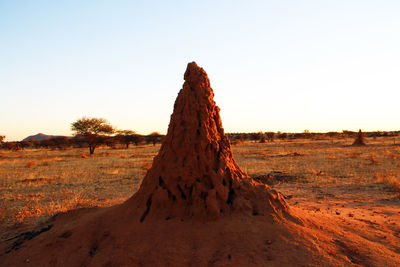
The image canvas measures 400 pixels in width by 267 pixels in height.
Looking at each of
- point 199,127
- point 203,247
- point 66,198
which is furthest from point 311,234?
point 66,198

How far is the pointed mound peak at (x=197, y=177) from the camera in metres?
4.18

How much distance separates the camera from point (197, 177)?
14.2 feet

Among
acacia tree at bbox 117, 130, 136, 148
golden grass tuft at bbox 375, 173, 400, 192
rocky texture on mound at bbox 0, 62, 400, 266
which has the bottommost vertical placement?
golden grass tuft at bbox 375, 173, 400, 192

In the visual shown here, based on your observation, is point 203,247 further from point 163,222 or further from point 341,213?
point 341,213

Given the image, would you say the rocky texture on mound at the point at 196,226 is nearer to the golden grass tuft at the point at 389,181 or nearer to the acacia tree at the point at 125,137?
the golden grass tuft at the point at 389,181

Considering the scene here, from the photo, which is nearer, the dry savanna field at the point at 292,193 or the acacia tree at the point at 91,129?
the dry savanna field at the point at 292,193

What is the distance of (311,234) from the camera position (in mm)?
3859

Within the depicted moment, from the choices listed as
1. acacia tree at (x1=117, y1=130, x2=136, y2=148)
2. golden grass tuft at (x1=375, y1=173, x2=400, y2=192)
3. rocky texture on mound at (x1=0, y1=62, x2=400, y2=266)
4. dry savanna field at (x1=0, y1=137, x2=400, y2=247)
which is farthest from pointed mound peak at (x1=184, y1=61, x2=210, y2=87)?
acacia tree at (x1=117, y1=130, x2=136, y2=148)

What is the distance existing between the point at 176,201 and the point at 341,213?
3825 mm

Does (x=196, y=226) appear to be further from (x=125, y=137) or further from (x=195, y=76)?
(x=125, y=137)

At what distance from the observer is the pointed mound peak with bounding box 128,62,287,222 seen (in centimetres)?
418

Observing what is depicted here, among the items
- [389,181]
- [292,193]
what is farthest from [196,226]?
[389,181]

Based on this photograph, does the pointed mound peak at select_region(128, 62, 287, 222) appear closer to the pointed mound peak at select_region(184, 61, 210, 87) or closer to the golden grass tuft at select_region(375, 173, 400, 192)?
the pointed mound peak at select_region(184, 61, 210, 87)

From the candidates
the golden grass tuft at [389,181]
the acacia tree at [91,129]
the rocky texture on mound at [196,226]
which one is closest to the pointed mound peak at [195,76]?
the rocky texture on mound at [196,226]
